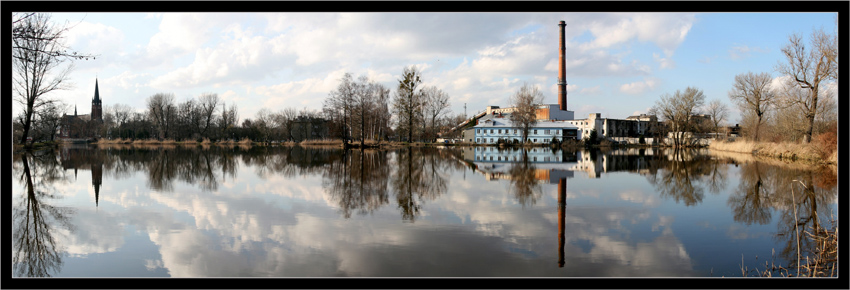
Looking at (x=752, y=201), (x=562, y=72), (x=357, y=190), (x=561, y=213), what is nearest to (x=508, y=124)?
(x=562, y=72)

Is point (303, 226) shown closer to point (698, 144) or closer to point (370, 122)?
point (370, 122)

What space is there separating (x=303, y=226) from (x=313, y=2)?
4.79 meters

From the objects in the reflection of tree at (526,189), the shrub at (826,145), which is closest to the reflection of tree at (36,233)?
the reflection of tree at (526,189)

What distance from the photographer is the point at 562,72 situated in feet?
187

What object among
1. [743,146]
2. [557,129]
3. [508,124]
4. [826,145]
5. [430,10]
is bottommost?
[743,146]

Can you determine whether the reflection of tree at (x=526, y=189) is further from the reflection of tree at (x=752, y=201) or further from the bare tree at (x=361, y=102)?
the bare tree at (x=361, y=102)

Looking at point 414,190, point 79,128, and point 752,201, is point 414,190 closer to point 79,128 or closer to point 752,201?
point 752,201

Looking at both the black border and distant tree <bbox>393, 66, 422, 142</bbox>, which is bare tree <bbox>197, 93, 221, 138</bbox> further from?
the black border

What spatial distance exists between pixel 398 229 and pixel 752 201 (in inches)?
324

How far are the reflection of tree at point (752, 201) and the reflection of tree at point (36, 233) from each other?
9.75 metres

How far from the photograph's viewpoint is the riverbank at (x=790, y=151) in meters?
20.2

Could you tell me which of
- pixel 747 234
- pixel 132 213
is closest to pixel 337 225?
pixel 132 213

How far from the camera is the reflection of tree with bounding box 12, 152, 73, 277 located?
4.77 metres

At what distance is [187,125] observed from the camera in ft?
197
